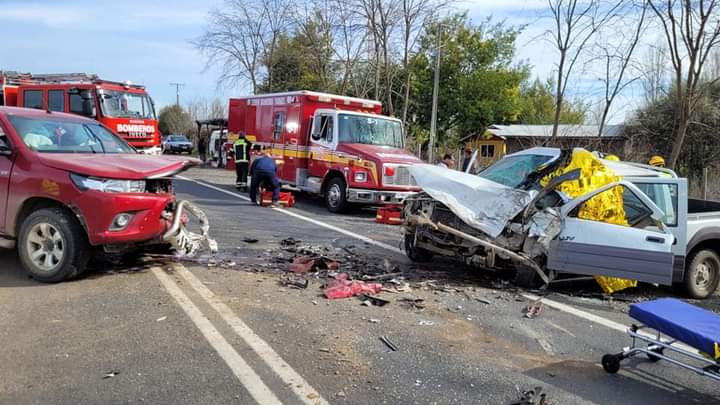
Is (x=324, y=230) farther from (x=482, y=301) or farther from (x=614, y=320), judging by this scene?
(x=614, y=320)

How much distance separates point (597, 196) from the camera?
645 centimetres

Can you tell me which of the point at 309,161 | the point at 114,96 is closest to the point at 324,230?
the point at 309,161

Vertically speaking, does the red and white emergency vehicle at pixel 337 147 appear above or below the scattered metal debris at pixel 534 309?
above

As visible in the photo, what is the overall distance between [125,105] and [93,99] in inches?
42.3

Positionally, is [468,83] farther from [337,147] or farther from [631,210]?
[631,210]

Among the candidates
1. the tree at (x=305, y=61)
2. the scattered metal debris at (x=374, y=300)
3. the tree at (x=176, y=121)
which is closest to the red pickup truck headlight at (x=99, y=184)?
the scattered metal debris at (x=374, y=300)

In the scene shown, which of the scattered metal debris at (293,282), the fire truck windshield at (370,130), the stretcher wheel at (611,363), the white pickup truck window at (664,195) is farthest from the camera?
the fire truck windshield at (370,130)

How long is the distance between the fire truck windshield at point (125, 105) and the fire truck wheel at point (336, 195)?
323 inches

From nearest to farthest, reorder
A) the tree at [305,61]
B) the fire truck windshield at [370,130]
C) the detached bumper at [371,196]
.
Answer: the detached bumper at [371,196] → the fire truck windshield at [370,130] → the tree at [305,61]

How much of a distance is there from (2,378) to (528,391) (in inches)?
140

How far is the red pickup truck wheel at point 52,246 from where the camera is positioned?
5649 millimetres

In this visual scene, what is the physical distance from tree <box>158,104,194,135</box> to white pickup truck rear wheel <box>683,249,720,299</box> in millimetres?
64444

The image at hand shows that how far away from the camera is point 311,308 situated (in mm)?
5441

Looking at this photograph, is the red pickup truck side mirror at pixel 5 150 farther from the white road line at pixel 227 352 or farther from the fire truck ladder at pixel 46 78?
the fire truck ladder at pixel 46 78
